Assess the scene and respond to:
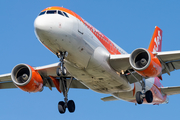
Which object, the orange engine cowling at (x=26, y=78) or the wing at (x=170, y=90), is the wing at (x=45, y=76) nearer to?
the orange engine cowling at (x=26, y=78)

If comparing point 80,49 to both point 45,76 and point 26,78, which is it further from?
point 45,76

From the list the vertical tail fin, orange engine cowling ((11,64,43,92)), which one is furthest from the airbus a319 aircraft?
the vertical tail fin

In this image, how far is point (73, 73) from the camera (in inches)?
906

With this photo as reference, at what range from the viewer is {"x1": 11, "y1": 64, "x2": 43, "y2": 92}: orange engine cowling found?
2516cm

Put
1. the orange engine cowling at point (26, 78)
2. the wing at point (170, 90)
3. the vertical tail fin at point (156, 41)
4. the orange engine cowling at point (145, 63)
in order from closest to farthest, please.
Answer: the orange engine cowling at point (145, 63), the orange engine cowling at point (26, 78), the wing at point (170, 90), the vertical tail fin at point (156, 41)

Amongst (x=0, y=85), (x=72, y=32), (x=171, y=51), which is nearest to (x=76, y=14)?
(x=72, y=32)

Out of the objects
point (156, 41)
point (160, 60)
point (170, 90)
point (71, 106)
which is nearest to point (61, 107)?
point (71, 106)

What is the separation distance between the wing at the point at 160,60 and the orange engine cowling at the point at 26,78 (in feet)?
21.5

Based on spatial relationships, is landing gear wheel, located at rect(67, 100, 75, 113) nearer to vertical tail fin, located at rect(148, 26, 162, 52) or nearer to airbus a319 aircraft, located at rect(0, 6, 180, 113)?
airbus a319 aircraft, located at rect(0, 6, 180, 113)

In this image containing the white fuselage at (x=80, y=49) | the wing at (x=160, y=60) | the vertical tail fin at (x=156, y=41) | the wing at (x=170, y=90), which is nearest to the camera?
the white fuselage at (x=80, y=49)

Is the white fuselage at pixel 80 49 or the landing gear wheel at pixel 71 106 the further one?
the landing gear wheel at pixel 71 106

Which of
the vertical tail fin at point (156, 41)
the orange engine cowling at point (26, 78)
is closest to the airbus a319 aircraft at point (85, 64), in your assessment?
the orange engine cowling at point (26, 78)

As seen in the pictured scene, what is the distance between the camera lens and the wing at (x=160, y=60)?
22812mm

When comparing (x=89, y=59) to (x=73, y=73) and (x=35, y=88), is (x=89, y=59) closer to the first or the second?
(x=73, y=73)
